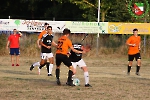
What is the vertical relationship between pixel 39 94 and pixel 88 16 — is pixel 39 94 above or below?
below

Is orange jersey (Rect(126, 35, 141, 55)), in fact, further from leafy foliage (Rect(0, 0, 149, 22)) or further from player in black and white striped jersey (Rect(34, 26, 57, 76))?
leafy foliage (Rect(0, 0, 149, 22))

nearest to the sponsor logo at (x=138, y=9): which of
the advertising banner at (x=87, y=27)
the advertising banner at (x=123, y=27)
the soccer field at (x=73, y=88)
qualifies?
the advertising banner at (x=123, y=27)

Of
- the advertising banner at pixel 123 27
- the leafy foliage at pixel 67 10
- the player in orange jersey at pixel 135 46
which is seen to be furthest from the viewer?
the leafy foliage at pixel 67 10

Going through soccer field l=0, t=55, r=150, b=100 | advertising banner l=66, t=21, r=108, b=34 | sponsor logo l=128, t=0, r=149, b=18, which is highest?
sponsor logo l=128, t=0, r=149, b=18

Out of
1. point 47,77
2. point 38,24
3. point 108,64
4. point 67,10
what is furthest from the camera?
point 67,10

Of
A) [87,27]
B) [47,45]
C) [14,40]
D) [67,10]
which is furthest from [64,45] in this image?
[67,10]

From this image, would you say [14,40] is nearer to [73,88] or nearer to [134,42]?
[134,42]

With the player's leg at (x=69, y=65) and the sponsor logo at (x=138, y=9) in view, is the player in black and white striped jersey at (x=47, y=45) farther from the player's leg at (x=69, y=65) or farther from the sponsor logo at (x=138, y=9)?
the sponsor logo at (x=138, y=9)

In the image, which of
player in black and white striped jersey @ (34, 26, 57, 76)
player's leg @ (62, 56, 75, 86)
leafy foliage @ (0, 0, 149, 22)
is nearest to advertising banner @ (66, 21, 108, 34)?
leafy foliage @ (0, 0, 149, 22)

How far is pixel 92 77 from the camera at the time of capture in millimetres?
17562

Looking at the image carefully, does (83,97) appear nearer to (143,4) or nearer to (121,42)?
(121,42)

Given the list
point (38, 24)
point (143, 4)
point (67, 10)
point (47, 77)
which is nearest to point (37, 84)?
point (47, 77)

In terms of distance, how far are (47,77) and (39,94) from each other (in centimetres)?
466

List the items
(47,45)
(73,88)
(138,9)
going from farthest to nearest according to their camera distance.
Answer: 1. (138,9)
2. (47,45)
3. (73,88)
